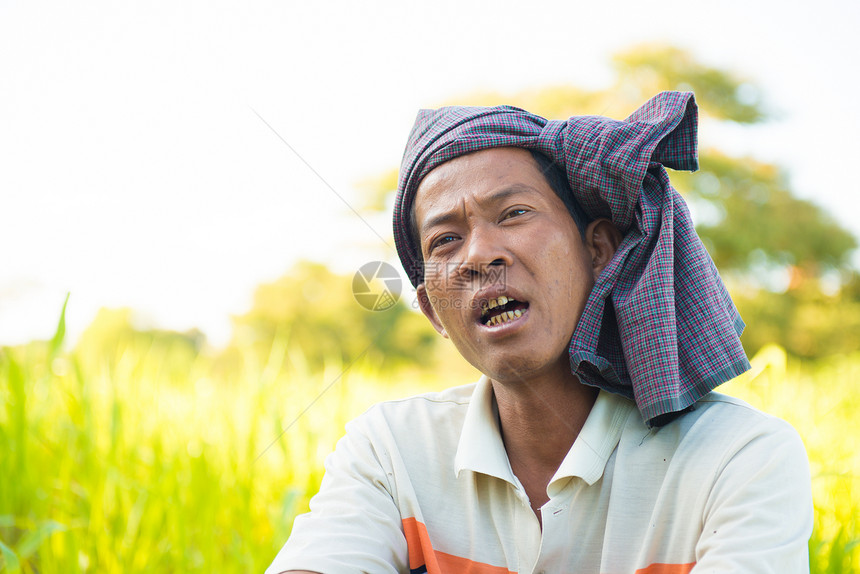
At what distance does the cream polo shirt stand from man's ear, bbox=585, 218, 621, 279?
0.39 m

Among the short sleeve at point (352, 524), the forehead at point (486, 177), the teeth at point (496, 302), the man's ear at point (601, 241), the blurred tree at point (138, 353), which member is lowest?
the blurred tree at point (138, 353)

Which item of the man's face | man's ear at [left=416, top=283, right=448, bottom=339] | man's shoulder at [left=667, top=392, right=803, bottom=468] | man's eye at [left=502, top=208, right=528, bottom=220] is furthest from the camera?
man's ear at [left=416, top=283, right=448, bottom=339]

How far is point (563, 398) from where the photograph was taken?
1845 millimetres

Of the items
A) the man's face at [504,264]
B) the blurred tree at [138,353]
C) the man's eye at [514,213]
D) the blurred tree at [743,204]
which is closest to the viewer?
the man's face at [504,264]

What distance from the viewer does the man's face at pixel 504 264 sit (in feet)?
5.74

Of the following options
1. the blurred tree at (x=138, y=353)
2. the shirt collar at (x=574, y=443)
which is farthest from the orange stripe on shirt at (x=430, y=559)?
the blurred tree at (x=138, y=353)

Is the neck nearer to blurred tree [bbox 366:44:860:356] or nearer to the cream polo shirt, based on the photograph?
the cream polo shirt

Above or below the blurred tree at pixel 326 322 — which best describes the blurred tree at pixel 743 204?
above

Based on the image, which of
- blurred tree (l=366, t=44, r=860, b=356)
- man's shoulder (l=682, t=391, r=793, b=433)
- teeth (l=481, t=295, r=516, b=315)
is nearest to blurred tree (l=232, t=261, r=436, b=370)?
blurred tree (l=366, t=44, r=860, b=356)

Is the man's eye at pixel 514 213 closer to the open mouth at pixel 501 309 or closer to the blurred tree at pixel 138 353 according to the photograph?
the open mouth at pixel 501 309

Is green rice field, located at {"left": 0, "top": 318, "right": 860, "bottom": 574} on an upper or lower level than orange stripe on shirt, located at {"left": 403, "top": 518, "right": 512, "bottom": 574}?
lower

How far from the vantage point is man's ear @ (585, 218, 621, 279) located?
6.31 ft

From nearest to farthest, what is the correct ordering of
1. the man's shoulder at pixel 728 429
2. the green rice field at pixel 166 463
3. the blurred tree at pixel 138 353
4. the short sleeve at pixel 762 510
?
1. the short sleeve at pixel 762 510
2. the man's shoulder at pixel 728 429
3. the green rice field at pixel 166 463
4. the blurred tree at pixel 138 353

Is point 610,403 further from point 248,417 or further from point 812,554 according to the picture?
point 248,417
